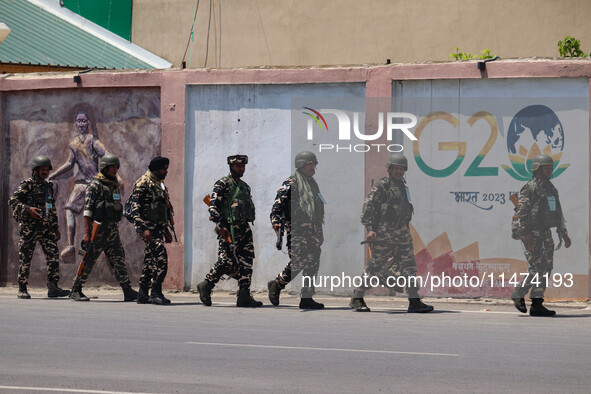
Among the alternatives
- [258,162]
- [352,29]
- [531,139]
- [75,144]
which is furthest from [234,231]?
[352,29]

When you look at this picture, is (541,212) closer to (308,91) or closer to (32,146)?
(308,91)

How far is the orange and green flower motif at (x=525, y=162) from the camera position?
13.1m

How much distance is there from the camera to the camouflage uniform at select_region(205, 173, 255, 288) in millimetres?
12070

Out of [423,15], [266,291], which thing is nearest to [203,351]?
[266,291]

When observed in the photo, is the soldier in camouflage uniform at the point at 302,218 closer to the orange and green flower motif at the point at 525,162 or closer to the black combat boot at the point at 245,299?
the black combat boot at the point at 245,299

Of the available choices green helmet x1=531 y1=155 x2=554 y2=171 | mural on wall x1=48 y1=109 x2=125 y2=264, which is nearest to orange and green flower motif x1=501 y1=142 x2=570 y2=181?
green helmet x1=531 y1=155 x2=554 y2=171

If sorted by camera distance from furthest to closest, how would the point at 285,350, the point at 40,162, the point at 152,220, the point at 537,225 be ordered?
the point at 40,162 → the point at 152,220 → the point at 537,225 → the point at 285,350

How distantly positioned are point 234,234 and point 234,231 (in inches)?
1.6

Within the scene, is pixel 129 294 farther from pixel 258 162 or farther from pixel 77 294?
pixel 258 162

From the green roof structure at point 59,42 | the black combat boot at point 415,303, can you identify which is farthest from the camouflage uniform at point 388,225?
the green roof structure at point 59,42

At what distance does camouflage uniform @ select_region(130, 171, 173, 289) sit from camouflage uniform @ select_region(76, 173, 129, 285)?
1.49 ft

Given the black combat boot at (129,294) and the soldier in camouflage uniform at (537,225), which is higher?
the soldier in camouflage uniform at (537,225)

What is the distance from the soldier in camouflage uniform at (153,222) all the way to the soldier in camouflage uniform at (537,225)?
454cm

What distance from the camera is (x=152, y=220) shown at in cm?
1242
